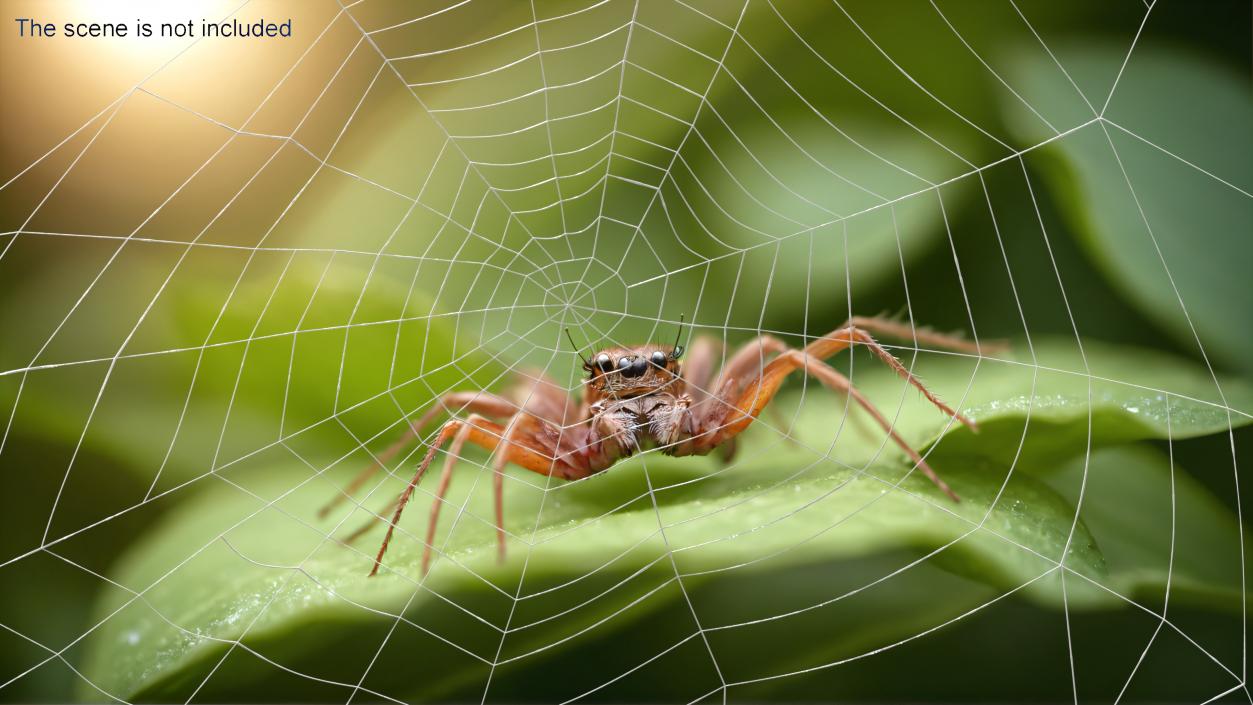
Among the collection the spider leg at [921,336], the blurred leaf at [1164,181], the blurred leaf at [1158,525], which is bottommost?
the blurred leaf at [1158,525]

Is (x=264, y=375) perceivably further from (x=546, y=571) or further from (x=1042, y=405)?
(x=1042, y=405)

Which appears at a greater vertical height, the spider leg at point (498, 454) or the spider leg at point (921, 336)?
the spider leg at point (921, 336)

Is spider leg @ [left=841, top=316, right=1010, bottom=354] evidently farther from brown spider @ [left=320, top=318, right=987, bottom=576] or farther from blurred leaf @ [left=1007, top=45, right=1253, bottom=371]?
blurred leaf @ [left=1007, top=45, right=1253, bottom=371]

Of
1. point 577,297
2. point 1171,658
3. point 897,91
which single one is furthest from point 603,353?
point 1171,658

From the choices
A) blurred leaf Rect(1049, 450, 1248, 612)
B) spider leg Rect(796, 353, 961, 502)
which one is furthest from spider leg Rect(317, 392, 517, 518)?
blurred leaf Rect(1049, 450, 1248, 612)

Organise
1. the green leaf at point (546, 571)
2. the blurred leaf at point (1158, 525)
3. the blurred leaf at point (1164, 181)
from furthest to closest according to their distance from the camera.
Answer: the blurred leaf at point (1164, 181), the blurred leaf at point (1158, 525), the green leaf at point (546, 571)

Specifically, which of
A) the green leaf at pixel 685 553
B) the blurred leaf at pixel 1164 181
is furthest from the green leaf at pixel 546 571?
the blurred leaf at pixel 1164 181

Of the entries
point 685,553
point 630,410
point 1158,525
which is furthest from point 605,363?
point 1158,525

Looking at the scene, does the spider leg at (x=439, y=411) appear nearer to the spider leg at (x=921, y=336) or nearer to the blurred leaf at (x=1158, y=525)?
the spider leg at (x=921, y=336)
